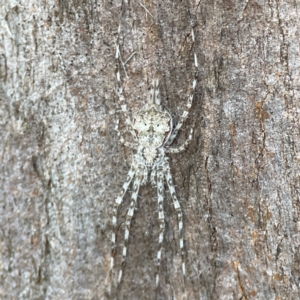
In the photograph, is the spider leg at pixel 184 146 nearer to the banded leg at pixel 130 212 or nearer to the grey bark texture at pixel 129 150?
the grey bark texture at pixel 129 150

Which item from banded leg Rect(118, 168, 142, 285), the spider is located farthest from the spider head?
banded leg Rect(118, 168, 142, 285)

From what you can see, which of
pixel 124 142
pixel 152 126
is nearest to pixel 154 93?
pixel 152 126

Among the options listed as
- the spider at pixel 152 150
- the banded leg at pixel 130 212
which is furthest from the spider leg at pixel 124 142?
the banded leg at pixel 130 212

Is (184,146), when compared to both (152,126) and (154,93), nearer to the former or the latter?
(152,126)

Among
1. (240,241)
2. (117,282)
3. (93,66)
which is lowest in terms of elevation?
(117,282)

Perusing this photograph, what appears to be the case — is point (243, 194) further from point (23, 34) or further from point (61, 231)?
point (23, 34)

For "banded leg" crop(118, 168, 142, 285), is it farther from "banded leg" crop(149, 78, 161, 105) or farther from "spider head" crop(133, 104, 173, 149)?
"banded leg" crop(149, 78, 161, 105)

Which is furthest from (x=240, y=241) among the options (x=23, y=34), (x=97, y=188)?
(x=23, y=34)
